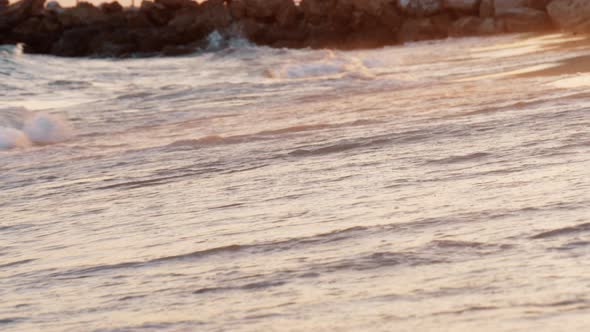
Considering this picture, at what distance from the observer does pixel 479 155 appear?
12.6 feet

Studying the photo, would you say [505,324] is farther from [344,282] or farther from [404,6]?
[404,6]

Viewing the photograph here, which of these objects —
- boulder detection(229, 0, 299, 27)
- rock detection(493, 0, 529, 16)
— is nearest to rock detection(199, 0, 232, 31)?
boulder detection(229, 0, 299, 27)

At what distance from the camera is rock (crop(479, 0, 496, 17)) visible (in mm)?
32031

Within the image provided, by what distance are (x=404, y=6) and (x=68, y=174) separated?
3165 cm

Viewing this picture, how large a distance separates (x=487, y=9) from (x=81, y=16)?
15.1m

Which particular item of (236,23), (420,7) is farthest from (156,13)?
(420,7)

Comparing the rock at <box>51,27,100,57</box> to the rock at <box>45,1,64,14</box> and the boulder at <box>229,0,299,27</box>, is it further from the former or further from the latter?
the boulder at <box>229,0,299,27</box>

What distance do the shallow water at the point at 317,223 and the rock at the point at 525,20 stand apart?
24033 millimetres

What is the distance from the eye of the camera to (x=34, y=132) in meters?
6.74

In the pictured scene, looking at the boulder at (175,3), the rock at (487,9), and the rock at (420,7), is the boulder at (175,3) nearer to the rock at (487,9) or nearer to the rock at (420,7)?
the rock at (420,7)

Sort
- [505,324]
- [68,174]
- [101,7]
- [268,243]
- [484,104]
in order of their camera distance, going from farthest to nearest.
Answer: [101,7] → [484,104] → [68,174] → [268,243] → [505,324]

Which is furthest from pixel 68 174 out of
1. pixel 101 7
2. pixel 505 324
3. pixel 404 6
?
pixel 101 7

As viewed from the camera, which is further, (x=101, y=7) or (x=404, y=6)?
(x=101, y=7)

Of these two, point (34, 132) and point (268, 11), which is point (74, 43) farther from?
point (34, 132)
